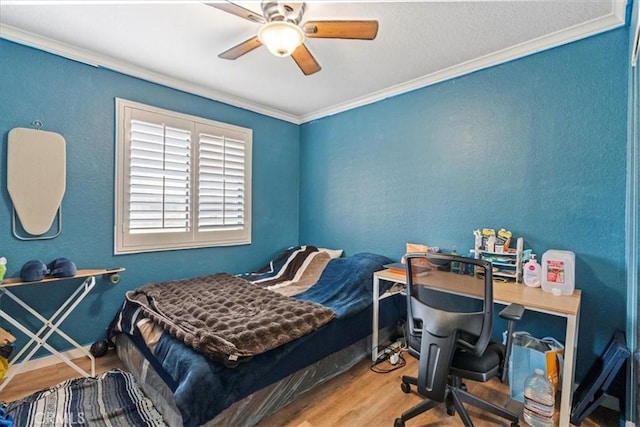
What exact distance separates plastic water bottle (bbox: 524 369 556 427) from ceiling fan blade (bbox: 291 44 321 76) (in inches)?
97.5

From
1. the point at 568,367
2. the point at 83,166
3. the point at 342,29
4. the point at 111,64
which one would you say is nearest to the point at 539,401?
the point at 568,367

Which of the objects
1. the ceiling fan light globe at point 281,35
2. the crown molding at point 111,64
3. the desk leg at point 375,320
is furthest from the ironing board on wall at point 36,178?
the desk leg at point 375,320

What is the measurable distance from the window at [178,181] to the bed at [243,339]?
499 mm

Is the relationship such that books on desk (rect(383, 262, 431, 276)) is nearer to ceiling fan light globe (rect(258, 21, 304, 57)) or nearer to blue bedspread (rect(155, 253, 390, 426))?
blue bedspread (rect(155, 253, 390, 426))

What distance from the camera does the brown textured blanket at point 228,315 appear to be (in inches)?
63.4

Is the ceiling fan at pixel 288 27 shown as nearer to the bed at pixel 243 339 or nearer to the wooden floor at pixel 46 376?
the bed at pixel 243 339

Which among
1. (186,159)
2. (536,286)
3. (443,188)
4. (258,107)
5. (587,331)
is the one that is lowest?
(587,331)

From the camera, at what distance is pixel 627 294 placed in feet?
5.96

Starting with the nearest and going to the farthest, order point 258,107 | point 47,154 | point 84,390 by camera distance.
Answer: point 84,390 → point 47,154 → point 258,107

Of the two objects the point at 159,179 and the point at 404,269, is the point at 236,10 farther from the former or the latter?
the point at 404,269

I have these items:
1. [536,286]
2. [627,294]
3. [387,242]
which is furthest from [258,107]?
[627,294]

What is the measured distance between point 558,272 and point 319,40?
233cm

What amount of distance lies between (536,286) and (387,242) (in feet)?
4.46

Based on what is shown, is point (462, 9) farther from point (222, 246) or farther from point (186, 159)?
point (222, 246)
